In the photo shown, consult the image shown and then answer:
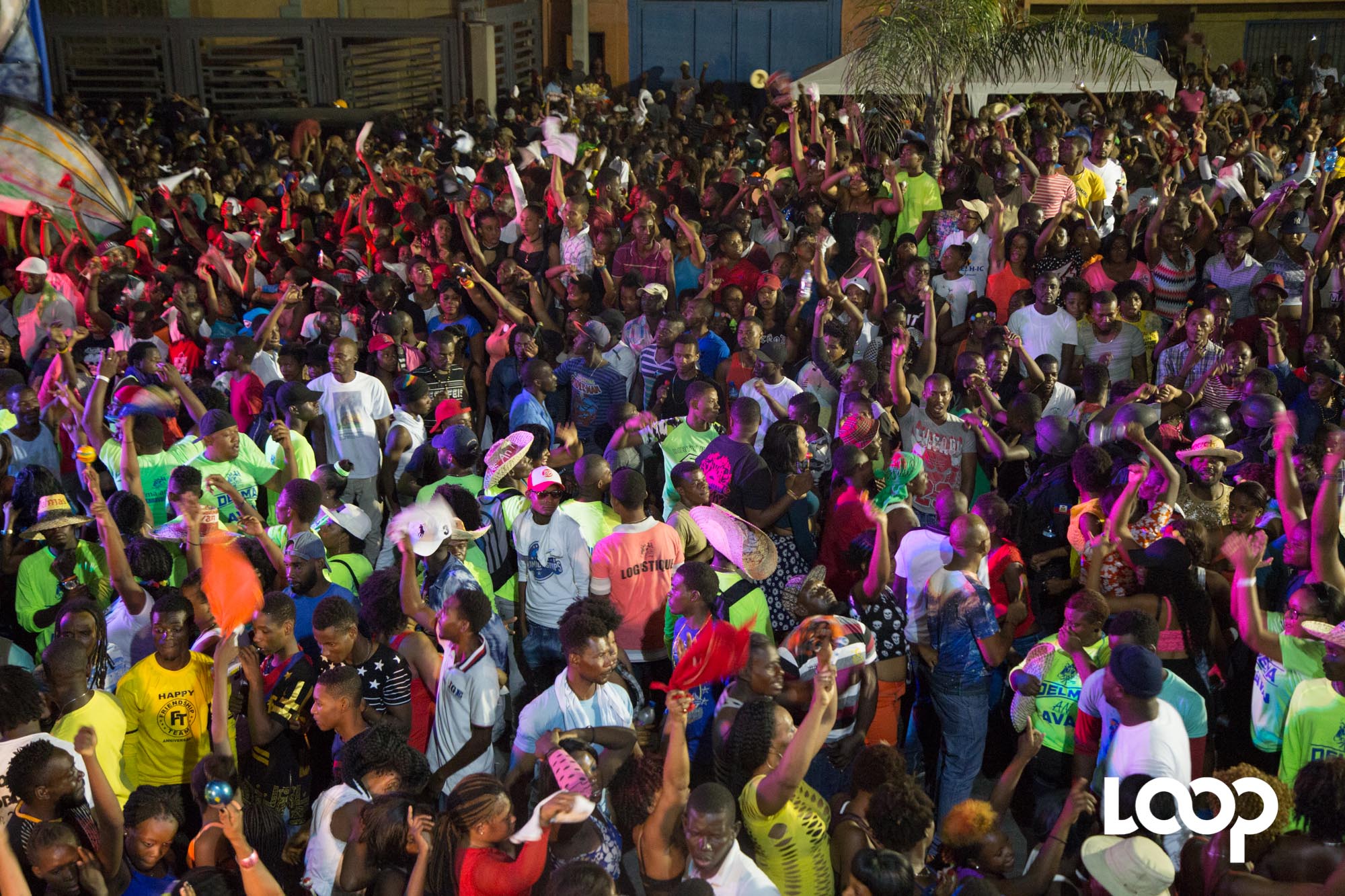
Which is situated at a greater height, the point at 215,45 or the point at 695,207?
the point at 215,45

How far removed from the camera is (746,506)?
18.9 ft

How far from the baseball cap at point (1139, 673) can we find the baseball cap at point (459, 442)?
2982 mm

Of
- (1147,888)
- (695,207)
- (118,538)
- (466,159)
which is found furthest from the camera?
(466,159)

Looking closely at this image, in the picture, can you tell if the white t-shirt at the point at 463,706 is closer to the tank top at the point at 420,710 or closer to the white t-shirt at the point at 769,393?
the tank top at the point at 420,710

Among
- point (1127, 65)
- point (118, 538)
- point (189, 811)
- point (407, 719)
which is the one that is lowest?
point (189, 811)

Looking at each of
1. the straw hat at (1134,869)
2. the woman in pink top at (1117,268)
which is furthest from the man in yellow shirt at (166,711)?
the woman in pink top at (1117,268)

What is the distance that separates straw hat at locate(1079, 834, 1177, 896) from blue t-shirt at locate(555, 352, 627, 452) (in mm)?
4510

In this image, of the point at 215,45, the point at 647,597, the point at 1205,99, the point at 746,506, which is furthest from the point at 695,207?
the point at 215,45

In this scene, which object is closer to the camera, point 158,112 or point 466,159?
point 466,159

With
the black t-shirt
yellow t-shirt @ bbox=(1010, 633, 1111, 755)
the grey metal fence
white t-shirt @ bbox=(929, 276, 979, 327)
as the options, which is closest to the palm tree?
white t-shirt @ bbox=(929, 276, 979, 327)

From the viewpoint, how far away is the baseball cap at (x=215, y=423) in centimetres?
579

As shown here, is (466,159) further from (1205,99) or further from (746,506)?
(1205,99)

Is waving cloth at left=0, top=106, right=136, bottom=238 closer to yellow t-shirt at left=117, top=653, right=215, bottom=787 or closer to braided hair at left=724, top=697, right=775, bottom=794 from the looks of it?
yellow t-shirt at left=117, top=653, right=215, bottom=787

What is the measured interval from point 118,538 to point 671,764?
265 cm
